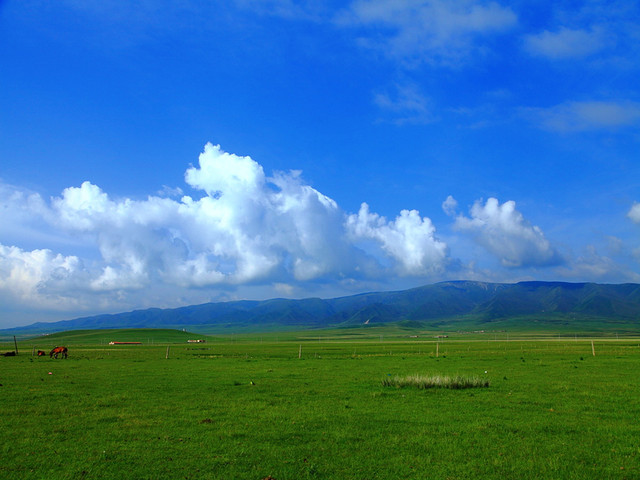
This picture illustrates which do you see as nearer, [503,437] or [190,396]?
[503,437]

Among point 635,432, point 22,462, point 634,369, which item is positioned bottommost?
point 634,369

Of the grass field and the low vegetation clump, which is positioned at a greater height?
the grass field

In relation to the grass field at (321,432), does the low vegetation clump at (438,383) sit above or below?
below

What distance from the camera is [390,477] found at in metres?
10.0

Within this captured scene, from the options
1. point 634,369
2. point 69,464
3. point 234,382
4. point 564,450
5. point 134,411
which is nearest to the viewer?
point 69,464

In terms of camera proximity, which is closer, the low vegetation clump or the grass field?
the grass field

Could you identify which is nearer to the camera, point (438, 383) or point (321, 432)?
point (321, 432)

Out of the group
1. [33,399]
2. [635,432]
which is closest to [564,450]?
[635,432]

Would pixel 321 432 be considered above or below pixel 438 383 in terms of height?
above

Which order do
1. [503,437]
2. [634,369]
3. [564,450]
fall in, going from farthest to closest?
[634,369] → [503,437] → [564,450]

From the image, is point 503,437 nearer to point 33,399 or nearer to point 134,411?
point 134,411

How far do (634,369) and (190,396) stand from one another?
31.6 m

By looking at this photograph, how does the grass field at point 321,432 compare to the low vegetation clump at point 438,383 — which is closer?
the grass field at point 321,432

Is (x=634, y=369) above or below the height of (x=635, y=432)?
below
